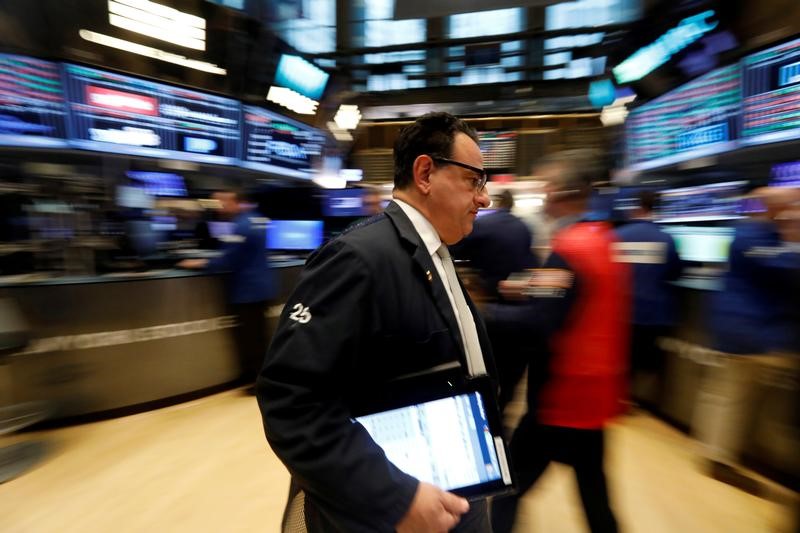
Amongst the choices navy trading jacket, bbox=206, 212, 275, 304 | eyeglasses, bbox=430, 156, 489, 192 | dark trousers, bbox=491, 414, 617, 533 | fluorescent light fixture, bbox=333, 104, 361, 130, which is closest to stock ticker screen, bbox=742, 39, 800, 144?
dark trousers, bbox=491, 414, 617, 533

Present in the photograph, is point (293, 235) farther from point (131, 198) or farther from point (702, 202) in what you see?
point (702, 202)

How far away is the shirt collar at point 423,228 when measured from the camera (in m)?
1.02

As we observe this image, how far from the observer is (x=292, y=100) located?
5.91 meters

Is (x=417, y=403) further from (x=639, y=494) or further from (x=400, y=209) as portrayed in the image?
(x=639, y=494)

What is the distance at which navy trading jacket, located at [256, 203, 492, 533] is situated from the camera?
77cm

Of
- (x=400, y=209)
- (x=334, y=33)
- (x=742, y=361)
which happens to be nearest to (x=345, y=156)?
(x=334, y=33)

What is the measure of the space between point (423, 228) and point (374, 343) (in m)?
0.30

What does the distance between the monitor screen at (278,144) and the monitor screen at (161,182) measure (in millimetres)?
1928

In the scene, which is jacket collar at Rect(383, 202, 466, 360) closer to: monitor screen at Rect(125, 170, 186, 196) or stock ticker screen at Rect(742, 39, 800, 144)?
stock ticker screen at Rect(742, 39, 800, 144)

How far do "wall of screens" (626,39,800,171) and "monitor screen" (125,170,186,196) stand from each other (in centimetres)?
629

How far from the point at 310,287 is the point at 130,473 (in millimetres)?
2900

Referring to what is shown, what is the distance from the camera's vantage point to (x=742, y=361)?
2.63 metres

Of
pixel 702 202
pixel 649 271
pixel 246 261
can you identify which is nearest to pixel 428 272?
pixel 649 271

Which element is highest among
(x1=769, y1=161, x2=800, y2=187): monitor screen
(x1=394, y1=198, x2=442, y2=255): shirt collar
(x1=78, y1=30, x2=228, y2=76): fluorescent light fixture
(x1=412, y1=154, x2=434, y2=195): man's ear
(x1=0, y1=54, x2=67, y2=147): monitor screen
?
(x1=78, y1=30, x2=228, y2=76): fluorescent light fixture
